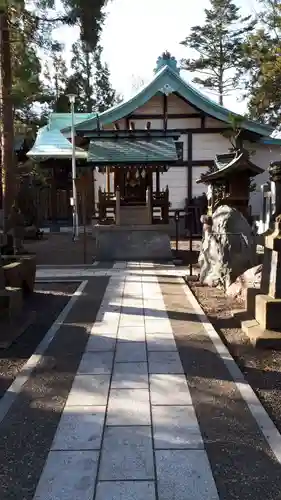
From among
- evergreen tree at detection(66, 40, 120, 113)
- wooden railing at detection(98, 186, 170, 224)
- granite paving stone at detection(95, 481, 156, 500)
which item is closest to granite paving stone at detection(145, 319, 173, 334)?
granite paving stone at detection(95, 481, 156, 500)

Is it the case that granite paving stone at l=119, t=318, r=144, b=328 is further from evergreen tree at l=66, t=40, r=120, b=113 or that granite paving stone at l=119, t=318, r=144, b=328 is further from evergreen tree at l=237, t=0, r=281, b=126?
evergreen tree at l=66, t=40, r=120, b=113

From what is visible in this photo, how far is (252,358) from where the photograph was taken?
5.13m

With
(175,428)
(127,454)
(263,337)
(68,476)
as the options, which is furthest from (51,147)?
(68,476)

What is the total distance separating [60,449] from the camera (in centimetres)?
319

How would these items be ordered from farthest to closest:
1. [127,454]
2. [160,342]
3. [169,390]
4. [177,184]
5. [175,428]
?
1. [177,184]
2. [160,342]
3. [169,390]
4. [175,428]
5. [127,454]

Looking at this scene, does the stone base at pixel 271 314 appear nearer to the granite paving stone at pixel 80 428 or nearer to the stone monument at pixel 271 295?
the stone monument at pixel 271 295

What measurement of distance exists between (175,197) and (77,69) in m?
26.1

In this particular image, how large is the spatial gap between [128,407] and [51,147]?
20.1 metres

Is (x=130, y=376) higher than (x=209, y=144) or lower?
lower

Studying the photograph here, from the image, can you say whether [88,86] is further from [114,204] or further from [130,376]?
[130,376]

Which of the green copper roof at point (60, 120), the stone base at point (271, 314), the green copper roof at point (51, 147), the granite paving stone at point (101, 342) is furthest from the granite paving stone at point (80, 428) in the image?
the green copper roof at point (60, 120)

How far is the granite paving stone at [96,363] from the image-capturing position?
4678 millimetres

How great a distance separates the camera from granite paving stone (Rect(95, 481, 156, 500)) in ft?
8.75

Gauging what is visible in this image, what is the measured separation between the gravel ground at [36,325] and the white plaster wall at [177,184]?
11.9 meters
